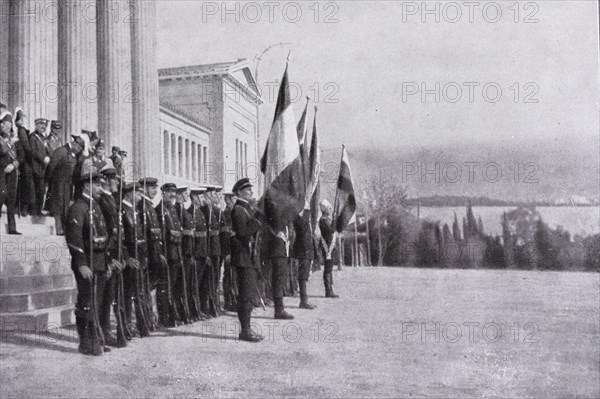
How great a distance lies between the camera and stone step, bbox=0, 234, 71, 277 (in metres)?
6.00

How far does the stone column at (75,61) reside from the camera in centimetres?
845

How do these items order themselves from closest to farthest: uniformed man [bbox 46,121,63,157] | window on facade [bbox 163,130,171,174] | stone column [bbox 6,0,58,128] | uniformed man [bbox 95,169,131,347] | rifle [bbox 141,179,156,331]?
uniformed man [bbox 95,169,131,347]
rifle [bbox 141,179,156,331]
window on facade [bbox 163,130,171,174]
uniformed man [bbox 46,121,63,157]
stone column [bbox 6,0,58,128]

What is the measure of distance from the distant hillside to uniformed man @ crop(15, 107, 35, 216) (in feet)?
15.0

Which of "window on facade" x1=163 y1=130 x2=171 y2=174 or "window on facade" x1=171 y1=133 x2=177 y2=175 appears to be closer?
"window on facade" x1=171 y1=133 x2=177 y2=175

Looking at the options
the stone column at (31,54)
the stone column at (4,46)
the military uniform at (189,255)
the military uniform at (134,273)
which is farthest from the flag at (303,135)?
the stone column at (4,46)

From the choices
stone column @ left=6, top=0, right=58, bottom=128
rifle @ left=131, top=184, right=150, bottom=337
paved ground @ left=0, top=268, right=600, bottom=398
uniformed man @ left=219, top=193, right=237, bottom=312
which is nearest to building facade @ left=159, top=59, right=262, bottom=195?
uniformed man @ left=219, top=193, right=237, bottom=312

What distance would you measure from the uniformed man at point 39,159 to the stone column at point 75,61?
635 millimetres

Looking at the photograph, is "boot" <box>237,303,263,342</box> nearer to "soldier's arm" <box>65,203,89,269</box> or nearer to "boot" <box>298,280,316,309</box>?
"boot" <box>298,280,316,309</box>

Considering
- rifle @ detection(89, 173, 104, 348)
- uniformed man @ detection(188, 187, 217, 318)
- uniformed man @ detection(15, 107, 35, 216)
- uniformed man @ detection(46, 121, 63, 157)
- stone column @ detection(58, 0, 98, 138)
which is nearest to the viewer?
rifle @ detection(89, 173, 104, 348)

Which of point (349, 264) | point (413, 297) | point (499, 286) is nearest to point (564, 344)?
point (499, 286)

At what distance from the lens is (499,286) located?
18.0ft

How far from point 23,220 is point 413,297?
205 inches

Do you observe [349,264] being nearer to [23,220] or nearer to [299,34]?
[299,34]

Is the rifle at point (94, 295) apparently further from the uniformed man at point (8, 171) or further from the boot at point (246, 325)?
the uniformed man at point (8, 171)
